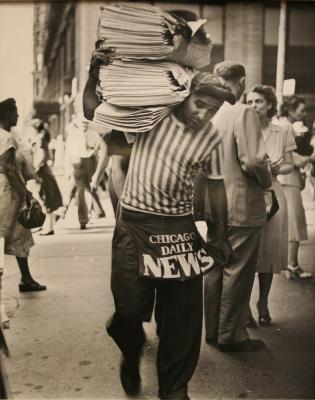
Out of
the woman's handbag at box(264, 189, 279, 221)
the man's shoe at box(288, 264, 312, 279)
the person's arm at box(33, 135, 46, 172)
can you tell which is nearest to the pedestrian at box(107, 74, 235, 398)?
the woman's handbag at box(264, 189, 279, 221)

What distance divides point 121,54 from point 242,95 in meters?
0.63

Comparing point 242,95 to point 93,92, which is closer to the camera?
point 93,92

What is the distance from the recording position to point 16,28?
2824 millimetres

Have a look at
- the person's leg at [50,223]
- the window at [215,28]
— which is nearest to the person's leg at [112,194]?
the person's leg at [50,223]

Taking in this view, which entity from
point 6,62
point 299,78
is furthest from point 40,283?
point 299,78

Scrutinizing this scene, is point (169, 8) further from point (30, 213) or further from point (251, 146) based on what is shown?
point (30, 213)

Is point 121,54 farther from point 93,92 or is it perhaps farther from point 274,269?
point 274,269

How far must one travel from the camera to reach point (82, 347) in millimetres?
2828

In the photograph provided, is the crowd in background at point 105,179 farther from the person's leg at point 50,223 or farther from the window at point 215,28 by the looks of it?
the window at point 215,28

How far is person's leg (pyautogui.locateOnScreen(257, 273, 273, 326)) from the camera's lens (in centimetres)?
301

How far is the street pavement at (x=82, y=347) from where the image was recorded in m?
2.76

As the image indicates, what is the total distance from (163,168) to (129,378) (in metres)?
1.00

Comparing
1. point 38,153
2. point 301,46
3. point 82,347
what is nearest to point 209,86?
point 301,46

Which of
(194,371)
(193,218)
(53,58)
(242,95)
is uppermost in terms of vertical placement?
(53,58)
